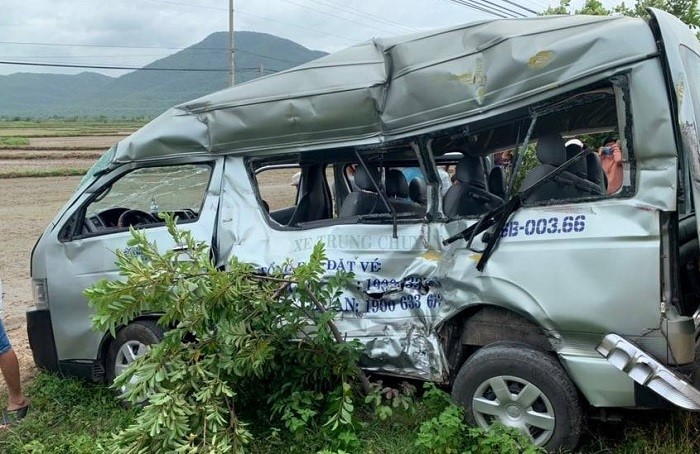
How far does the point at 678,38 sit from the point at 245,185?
Result: 8.70 ft

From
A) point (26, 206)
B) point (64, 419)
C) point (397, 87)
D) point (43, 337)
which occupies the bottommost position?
point (64, 419)

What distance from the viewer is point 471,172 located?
417 centimetres

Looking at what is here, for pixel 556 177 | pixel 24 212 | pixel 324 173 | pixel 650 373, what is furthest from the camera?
pixel 24 212

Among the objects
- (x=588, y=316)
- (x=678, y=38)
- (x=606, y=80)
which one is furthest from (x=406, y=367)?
(x=678, y=38)

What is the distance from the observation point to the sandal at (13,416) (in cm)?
434

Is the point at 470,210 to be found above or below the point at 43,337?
above

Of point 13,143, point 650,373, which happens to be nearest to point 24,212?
point 650,373

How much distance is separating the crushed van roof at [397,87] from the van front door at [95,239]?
21 cm

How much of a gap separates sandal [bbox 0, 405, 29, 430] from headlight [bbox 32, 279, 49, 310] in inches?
28.4

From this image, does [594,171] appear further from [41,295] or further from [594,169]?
[41,295]

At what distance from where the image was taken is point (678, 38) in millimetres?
3154

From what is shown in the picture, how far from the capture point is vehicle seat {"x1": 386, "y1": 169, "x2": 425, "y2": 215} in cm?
412

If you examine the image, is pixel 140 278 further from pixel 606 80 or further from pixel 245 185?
pixel 606 80

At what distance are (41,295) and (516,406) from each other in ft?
11.0
